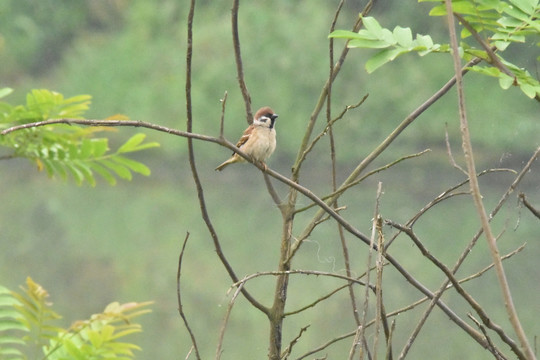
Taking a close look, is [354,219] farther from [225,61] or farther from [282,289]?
[282,289]

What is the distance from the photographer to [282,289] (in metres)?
Answer: 0.64

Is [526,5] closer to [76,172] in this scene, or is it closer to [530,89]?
[530,89]

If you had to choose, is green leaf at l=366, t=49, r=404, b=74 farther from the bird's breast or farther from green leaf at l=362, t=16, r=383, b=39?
the bird's breast

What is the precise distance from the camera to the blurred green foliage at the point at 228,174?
3145mm

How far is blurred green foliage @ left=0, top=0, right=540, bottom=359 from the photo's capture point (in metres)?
3.14

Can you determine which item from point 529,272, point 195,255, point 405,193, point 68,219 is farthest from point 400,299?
point 68,219

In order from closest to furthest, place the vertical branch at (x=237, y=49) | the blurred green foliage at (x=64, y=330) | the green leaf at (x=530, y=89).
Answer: the green leaf at (x=530, y=89) < the vertical branch at (x=237, y=49) < the blurred green foliage at (x=64, y=330)

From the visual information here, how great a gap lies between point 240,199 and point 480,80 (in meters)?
1.41

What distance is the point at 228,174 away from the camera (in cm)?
499

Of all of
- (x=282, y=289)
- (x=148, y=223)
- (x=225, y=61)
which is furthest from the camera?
(x=225, y=61)

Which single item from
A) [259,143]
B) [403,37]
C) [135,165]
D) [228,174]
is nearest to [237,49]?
[403,37]

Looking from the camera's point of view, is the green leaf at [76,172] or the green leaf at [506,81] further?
the green leaf at [76,172]

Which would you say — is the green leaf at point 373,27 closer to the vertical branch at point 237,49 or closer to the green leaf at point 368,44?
the green leaf at point 368,44

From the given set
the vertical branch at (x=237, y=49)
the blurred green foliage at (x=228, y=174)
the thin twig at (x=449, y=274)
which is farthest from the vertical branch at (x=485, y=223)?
the blurred green foliage at (x=228, y=174)
